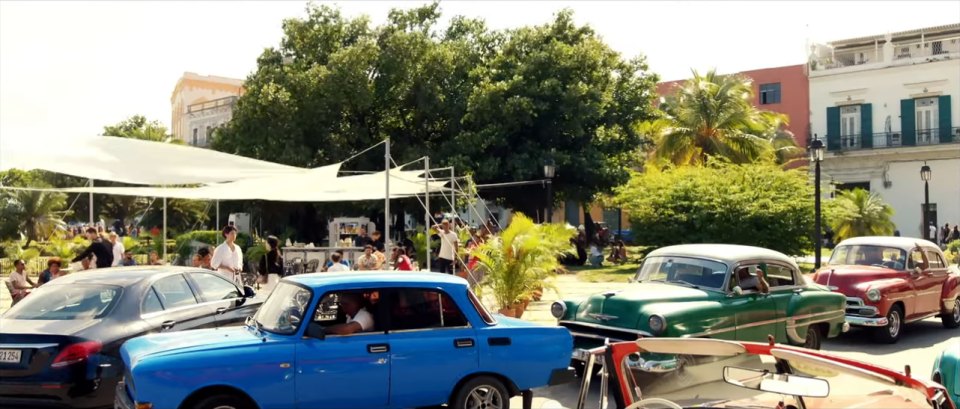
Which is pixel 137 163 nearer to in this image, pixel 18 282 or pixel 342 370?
pixel 18 282

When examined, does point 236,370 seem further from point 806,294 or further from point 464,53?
point 464,53

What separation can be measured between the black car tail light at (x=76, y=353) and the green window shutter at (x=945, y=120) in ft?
136

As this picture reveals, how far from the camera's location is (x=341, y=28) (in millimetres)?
33781

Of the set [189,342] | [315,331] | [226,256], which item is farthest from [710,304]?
[226,256]

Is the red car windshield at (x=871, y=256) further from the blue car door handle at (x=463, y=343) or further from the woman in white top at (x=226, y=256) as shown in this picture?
the woman in white top at (x=226, y=256)

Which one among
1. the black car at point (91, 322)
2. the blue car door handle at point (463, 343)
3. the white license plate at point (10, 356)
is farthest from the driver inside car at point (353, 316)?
the white license plate at point (10, 356)

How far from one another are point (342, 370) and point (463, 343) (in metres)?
1.09

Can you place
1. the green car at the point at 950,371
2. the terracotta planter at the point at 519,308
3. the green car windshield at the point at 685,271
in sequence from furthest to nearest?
the terracotta planter at the point at 519,308
the green car windshield at the point at 685,271
the green car at the point at 950,371

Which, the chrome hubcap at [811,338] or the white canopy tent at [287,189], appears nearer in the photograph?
the chrome hubcap at [811,338]

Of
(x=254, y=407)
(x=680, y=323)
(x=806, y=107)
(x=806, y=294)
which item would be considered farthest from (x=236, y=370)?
(x=806, y=107)

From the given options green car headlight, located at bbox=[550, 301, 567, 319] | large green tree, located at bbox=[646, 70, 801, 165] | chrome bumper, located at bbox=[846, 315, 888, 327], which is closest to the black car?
green car headlight, located at bbox=[550, 301, 567, 319]

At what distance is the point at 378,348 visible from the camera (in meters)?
6.91

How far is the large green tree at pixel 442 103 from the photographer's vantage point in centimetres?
3144

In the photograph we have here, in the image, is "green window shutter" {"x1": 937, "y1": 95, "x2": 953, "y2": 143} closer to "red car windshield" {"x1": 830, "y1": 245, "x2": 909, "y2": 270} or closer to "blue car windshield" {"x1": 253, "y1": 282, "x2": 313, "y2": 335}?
"red car windshield" {"x1": 830, "y1": 245, "x2": 909, "y2": 270}
